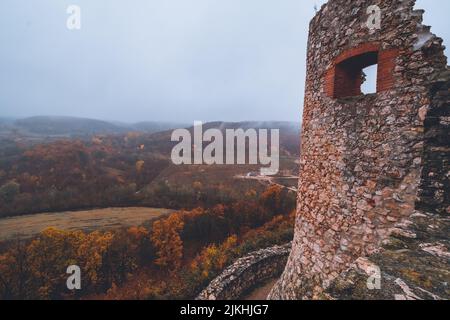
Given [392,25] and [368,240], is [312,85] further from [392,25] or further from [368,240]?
[368,240]

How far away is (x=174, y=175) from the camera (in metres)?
36.2

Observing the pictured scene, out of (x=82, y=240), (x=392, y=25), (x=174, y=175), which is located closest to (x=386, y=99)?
(x=392, y=25)

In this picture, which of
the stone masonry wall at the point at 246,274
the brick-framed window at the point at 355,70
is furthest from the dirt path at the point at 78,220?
the brick-framed window at the point at 355,70

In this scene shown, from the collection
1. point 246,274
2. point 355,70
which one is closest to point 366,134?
point 355,70

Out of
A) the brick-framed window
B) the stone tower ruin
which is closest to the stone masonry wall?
the stone tower ruin

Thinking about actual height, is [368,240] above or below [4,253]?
above

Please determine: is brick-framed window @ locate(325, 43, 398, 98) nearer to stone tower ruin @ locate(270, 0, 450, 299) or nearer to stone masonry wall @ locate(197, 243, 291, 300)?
stone tower ruin @ locate(270, 0, 450, 299)

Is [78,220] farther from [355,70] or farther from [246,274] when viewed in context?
[355,70]

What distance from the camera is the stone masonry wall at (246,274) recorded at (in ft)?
28.2

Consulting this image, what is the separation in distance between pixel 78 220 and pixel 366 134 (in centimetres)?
2060

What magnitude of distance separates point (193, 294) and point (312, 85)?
855 cm

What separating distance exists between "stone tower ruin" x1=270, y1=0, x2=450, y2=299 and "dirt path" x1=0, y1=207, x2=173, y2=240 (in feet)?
53.6

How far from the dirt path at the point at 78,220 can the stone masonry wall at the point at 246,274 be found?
36.1 feet
